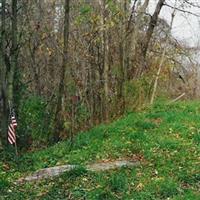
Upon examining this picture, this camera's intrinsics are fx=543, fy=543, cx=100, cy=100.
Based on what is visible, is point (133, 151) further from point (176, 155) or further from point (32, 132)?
point (32, 132)

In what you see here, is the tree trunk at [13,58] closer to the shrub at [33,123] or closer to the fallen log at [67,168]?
the shrub at [33,123]

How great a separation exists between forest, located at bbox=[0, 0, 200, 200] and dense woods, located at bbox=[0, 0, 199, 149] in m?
0.03

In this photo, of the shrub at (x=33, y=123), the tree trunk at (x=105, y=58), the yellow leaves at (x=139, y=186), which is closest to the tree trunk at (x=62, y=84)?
the shrub at (x=33, y=123)

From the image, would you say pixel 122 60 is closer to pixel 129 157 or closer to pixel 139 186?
pixel 129 157

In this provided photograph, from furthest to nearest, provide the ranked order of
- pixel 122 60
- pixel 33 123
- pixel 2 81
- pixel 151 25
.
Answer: pixel 151 25, pixel 122 60, pixel 33 123, pixel 2 81

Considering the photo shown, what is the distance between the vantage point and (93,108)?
14977 mm

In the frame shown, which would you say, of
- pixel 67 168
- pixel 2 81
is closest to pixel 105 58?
pixel 2 81

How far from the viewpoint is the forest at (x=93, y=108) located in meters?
9.07

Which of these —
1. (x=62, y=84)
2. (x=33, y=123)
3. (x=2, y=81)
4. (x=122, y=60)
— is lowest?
(x=33, y=123)

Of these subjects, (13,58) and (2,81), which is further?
(13,58)

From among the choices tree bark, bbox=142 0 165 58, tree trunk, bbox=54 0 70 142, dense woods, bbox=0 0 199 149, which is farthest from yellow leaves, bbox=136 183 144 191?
tree bark, bbox=142 0 165 58

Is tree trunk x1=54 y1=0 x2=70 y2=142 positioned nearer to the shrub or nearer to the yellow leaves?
the shrub

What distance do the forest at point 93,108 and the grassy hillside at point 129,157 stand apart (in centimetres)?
2

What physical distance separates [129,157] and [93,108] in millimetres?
4726
